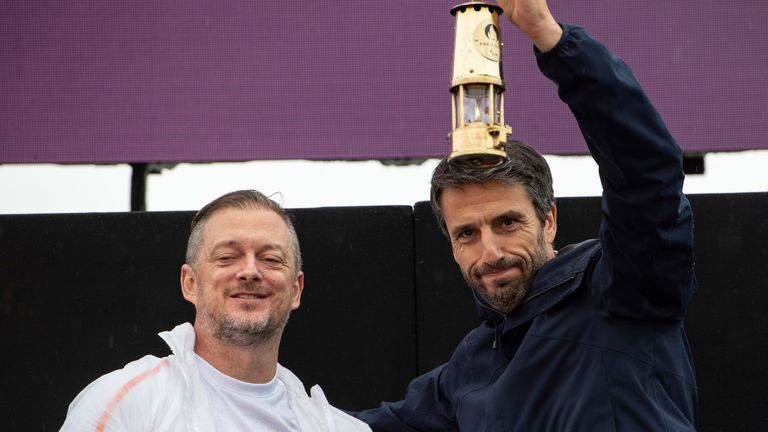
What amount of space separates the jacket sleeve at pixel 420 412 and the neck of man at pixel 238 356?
461mm

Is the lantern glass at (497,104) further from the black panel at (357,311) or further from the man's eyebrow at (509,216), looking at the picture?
the black panel at (357,311)

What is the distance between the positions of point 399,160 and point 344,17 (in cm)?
64

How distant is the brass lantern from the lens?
82.5 inches

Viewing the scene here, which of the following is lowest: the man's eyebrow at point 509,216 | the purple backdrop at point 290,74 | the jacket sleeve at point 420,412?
the jacket sleeve at point 420,412

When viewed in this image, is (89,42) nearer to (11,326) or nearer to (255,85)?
(255,85)

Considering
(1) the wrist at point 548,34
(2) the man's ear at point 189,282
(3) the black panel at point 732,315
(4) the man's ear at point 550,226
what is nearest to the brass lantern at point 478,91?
(1) the wrist at point 548,34

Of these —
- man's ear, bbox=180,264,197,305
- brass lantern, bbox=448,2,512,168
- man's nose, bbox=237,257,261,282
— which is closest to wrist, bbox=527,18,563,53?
brass lantern, bbox=448,2,512,168

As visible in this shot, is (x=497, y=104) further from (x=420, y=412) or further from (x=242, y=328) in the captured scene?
(x=420, y=412)

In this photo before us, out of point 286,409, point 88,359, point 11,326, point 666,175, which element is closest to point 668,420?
point 666,175

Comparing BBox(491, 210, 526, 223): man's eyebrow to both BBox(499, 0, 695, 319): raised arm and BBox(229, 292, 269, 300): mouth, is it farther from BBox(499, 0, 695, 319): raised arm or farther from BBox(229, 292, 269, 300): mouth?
BBox(229, 292, 269, 300): mouth

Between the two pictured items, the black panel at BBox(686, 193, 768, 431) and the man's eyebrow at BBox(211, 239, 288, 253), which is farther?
the black panel at BBox(686, 193, 768, 431)

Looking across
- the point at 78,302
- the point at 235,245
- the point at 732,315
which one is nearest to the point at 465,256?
the point at 235,245

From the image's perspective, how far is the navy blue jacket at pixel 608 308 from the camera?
2123 mm

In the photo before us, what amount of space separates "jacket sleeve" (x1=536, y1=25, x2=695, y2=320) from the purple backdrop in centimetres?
156
